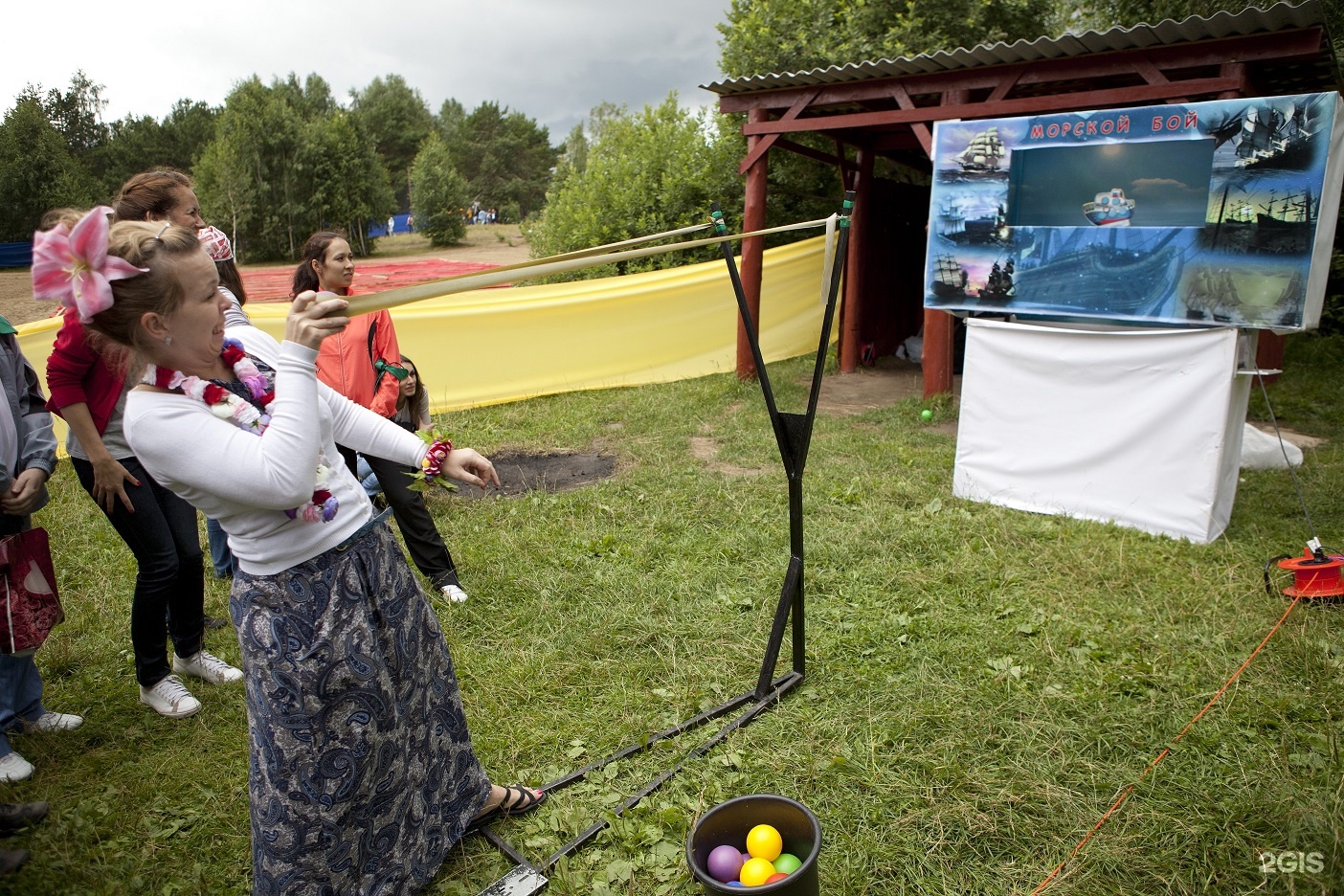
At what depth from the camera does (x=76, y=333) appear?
8.75ft

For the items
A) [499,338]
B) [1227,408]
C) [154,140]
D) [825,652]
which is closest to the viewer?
[825,652]

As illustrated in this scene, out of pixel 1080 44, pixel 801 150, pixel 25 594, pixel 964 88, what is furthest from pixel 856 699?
pixel 801 150

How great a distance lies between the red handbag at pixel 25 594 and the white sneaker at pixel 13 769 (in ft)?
1.21

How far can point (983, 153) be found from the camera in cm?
524

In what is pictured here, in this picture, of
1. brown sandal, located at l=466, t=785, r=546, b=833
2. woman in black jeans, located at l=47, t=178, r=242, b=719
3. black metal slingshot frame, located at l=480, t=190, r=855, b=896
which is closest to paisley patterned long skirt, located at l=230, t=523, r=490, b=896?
brown sandal, located at l=466, t=785, r=546, b=833

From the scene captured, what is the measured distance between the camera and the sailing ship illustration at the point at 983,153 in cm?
520

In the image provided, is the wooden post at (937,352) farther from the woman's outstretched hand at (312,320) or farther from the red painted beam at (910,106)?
the woman's outstretched hand at (312,320)

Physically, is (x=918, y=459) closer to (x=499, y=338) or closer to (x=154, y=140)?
(x=499, y=338)

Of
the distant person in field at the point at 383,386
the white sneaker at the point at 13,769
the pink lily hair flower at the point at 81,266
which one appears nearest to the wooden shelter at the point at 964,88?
the distant person in field at the point at 383,386

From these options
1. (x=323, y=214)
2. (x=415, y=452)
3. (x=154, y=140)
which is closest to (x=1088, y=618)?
Result: (x=415, y=452)

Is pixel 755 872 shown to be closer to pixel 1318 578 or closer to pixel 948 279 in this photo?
pixel 1318 578

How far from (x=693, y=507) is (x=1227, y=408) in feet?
9.14

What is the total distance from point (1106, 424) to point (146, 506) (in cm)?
448

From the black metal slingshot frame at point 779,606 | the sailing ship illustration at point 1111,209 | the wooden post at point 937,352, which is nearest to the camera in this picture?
the black metal slingshot frame at point 779,606
